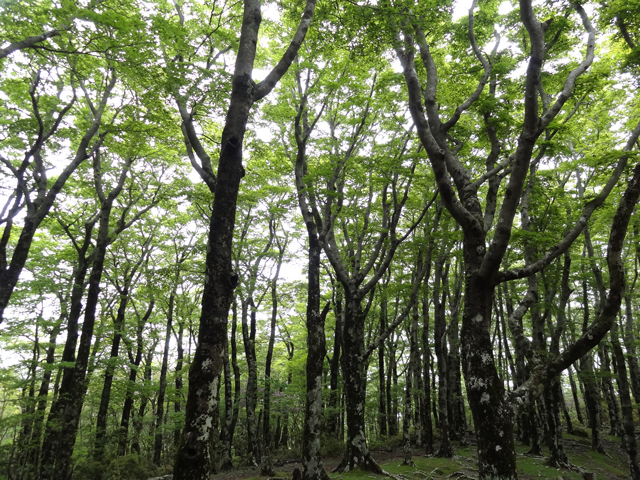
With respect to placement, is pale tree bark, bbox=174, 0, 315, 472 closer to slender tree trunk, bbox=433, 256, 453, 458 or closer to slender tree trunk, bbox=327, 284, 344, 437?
slender tree trunk, bbox=433, 256, 453, 458

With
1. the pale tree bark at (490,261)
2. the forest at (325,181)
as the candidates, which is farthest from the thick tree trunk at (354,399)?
the pale tree bark at (490,261)

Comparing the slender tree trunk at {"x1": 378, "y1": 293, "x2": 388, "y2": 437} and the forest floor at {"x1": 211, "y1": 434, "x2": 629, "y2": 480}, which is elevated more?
the slender tree trunk at {"x1": 378, "y1": 293, "x2": 388, "y2": 437}

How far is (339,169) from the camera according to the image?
34.2 ft

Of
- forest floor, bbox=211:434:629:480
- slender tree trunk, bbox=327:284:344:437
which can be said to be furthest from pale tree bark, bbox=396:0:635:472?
slender tree trunk, bbox=327:284:344:437

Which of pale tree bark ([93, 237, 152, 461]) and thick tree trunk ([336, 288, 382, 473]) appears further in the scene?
pale tree bark ([93, 237, 152, 461])

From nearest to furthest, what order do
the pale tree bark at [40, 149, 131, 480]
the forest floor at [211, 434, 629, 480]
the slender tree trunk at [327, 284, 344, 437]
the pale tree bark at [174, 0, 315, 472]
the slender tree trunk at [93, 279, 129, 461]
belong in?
1. the pale tree bark at [174, 0, 315, 472]
2. the pale tree bark at [40, 149, 131, 480]
3. the forest floor at [211, 434, 629, 480]
4. the slender tree trunk at [93, 279, 129, 461]
5. the slender tree trunk at [327, 284, 344, 437]

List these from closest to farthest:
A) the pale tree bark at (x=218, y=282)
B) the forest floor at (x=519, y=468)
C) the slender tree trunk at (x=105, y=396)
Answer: the pale tree bark at (x=218, y=282)
the forest floor at (x=519, y=468)
the slender tree trunk at (x=105, y=396)

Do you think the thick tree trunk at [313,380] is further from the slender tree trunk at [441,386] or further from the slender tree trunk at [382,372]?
the slender tree trunk at [382,372]

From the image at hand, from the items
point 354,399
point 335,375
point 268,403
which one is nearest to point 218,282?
point 354,399

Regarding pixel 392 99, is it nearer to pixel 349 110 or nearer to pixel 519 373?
pixel 349 110

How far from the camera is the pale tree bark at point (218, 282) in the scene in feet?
11.6

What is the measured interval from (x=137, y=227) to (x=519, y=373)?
70.0ft

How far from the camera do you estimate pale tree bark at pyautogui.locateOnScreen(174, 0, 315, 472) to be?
3.53m

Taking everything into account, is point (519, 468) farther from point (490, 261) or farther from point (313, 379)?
point (490, 261)
